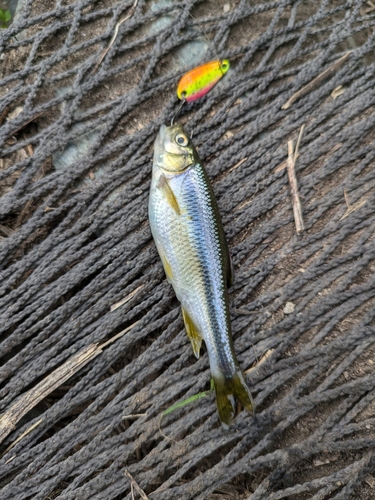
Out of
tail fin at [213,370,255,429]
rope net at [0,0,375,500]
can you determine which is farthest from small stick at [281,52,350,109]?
tail fin at [213,370,255,429]

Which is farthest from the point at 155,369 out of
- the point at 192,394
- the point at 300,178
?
the point at 300,178

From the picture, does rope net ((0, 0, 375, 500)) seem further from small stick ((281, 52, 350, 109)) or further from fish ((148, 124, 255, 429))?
fish ((148, 124, 255, 429))

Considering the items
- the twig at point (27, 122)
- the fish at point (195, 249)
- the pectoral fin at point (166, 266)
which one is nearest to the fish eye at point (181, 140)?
the fish at point (195, 249)

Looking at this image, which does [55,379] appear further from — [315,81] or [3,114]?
[315,81]

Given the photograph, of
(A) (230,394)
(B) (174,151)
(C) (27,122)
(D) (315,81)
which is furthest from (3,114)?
(A) (230,394)

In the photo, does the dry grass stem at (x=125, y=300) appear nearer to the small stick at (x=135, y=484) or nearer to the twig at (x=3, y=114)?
the small stick at (x=135, y=484)

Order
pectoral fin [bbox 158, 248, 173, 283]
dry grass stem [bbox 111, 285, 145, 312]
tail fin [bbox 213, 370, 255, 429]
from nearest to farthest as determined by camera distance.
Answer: tail fin [bbox 213, 370, 255, 429] < pectoral fin [bbox 158, 248, 173, 283] < dry grass stem [bbox 111, 285, 145, 312]
